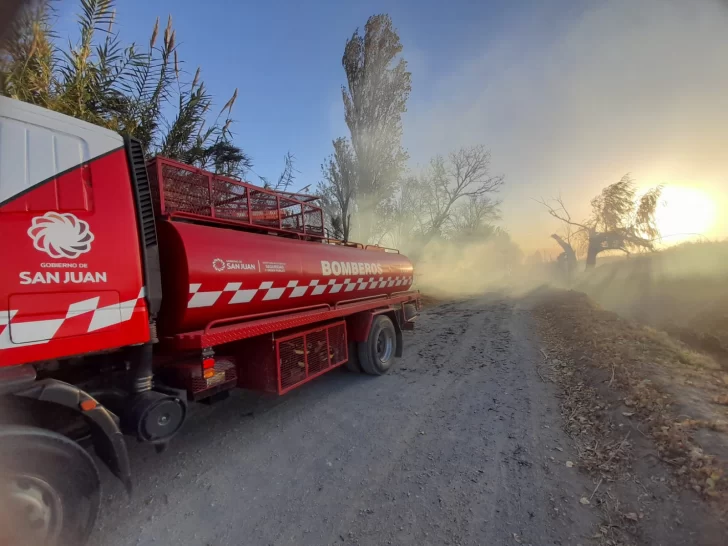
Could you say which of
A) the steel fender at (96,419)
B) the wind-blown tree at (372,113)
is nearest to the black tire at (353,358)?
the steel fender at (96,419)

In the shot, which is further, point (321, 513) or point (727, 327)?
point (727, 327)

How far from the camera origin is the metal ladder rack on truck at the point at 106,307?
6.23ft

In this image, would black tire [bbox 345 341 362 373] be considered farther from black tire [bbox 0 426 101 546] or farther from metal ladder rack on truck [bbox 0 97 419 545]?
black tire [bbox 0 426 101 546]

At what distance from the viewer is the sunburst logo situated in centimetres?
197

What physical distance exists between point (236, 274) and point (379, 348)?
Answer: 3.54 metres

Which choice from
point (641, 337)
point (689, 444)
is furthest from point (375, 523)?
point (641, 337)

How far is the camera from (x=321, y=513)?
8.47 feet

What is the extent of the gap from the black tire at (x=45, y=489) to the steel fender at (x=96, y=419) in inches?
7.1

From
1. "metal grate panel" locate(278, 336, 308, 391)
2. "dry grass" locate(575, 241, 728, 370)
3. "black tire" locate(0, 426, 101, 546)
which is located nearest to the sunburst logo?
"black tire" locate(0, 426, 101, 546)

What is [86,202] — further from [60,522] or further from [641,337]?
[641,337]

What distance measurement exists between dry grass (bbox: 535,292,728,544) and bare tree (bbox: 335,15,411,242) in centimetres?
1519

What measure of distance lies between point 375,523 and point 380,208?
2034cm

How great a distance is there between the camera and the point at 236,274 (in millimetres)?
3361

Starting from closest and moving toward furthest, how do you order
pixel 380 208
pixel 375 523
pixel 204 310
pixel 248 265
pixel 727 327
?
pixel 375 523
pixel 204 310
pixel 248 265
pixel 727 327
pixel 380 208
